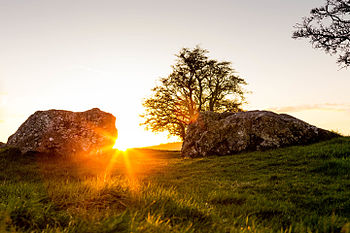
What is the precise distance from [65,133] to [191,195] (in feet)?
41.4

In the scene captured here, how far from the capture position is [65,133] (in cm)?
1798

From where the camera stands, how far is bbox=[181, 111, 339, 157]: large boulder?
62.5 feet

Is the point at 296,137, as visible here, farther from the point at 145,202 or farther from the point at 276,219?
the point at 145,202

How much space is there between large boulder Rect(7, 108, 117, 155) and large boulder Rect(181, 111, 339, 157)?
7.21 m

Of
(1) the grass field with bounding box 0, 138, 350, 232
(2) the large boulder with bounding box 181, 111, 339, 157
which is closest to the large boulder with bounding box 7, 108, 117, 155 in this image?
(1) the grass field with bounding box 0, 138, 350, 232

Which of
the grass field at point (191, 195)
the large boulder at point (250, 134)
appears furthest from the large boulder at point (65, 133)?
the large boulder at point (250, 134)

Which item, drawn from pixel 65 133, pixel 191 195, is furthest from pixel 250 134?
pixel 65 133

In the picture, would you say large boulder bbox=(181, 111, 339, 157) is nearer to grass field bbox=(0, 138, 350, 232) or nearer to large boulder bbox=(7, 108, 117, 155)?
grass field bbox=(0, 138, 350, 232)

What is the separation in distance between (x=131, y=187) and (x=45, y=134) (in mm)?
13479

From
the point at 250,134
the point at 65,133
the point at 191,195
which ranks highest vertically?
the point at 65,133

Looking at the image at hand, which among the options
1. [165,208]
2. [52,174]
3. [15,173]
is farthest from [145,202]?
[15,173]

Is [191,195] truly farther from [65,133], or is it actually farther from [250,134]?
[250,134]

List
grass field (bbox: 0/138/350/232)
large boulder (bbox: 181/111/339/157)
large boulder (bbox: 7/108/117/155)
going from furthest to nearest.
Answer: large boulder (bbox: 181/111/339/157), large boulder (bbox: 7/108/117/155), grass field (bbox: 0/138/350/232)

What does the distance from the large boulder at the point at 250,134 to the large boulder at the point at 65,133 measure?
7213mm
